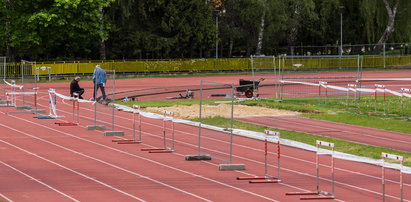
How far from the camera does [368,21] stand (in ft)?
243

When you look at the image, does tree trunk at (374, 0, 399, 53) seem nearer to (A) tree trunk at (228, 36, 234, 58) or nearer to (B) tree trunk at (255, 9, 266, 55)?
(B) tree trunk at (255, 9, 266, 55)

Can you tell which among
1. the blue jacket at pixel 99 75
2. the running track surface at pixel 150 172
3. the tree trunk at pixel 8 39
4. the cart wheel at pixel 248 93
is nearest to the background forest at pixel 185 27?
the tree trunk at pixel 8 39

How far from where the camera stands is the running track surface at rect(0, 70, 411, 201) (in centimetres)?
1382

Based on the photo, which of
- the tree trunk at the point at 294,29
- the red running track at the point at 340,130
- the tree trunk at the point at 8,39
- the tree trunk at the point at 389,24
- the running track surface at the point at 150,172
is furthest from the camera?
the tree trunk at the point at 294,29

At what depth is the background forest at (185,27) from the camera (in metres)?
61.4

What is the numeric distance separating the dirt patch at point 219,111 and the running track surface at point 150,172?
146 inches

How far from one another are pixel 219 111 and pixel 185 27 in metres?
42.0

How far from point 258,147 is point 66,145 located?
5.24 meters

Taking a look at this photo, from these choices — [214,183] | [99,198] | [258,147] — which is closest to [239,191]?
[214,183]

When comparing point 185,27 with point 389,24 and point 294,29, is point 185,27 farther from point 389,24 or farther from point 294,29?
point 389,24

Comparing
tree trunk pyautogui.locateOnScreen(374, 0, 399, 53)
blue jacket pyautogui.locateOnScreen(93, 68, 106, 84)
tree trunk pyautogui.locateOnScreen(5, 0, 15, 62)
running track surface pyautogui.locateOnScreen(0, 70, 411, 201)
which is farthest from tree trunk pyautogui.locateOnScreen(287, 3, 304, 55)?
running track surface pyautogui.locateOnScreen(0, 70, 411, 201)

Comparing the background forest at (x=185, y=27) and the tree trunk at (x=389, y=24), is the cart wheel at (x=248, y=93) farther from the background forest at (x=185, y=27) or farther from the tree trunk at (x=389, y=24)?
the tree trunk at (x=389, y=24)

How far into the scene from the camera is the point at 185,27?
68.4 m

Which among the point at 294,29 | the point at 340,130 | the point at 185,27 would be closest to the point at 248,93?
the point at 340,130
